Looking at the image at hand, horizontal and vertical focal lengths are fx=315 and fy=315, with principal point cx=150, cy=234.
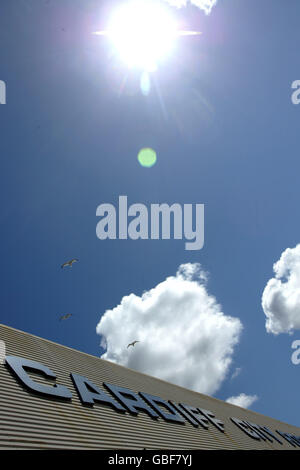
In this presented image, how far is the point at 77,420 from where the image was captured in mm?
8609

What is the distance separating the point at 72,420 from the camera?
27.8ft

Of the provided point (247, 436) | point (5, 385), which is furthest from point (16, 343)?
point (247, 436)

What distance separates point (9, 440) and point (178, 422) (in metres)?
8.62

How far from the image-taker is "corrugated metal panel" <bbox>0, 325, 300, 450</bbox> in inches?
283

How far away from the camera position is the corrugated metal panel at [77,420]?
7.18 m

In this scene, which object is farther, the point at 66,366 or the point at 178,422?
the point at 178,422

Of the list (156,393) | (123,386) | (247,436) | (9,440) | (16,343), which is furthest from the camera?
(247,436)

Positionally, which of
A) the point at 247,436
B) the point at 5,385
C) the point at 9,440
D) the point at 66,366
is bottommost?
the point at 247,436

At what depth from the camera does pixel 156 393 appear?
52.1 ft

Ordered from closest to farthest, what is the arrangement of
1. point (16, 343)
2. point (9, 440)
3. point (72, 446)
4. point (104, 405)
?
point (9, 440), point (72, 446), point (104, 405), point (16, 343)
